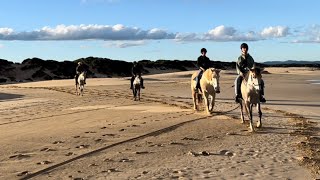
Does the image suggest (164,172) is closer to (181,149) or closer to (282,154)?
(181,149)

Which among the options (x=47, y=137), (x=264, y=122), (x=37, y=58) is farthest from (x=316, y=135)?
(x=37, y=58)

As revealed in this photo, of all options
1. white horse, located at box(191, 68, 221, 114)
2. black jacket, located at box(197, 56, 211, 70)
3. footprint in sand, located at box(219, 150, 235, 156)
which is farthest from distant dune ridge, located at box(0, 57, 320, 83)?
footprint in sand, located at box(219, 150, 235, 156)

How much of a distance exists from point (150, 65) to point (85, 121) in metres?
74.5

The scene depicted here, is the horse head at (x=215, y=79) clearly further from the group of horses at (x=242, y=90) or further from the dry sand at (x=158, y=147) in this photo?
the dry sand at (x=158, y=147)

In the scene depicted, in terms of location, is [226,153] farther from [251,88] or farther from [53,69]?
[53,69]

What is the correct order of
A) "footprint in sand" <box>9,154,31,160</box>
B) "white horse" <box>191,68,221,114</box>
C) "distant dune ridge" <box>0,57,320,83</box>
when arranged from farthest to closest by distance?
"distant dune ridge" <box>0,57,320,83</box> → "white horse" <box>191,68,221,114</box> → "footprint in sand" <box>9,154,31,160</box>

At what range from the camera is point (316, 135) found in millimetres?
12773

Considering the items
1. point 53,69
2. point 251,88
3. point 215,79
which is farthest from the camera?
point 53,69

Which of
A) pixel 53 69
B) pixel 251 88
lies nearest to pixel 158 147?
pixel 251 88

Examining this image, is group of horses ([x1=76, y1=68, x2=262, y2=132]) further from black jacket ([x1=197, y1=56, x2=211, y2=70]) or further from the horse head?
black jacket ([x1=197, y1=56, x2=211, y2=70])

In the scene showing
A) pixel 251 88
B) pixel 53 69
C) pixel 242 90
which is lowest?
pixel 242 90

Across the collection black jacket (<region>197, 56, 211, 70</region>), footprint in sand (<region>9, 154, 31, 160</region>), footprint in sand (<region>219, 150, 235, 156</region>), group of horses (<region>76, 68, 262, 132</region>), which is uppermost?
black jacket (<region>197, 56, 211, 70</region>)

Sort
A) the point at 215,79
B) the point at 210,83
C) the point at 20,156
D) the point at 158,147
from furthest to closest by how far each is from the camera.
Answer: the point at 210,83
the point at 215,79
the point at 158,147
the point at 20,156

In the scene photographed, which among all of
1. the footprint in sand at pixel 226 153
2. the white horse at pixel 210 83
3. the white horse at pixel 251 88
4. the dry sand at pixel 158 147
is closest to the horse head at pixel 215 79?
the white horse at pixel 210 83
